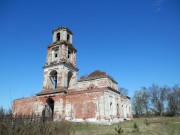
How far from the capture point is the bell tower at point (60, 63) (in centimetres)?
2527

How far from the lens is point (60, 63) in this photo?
25.4 metres

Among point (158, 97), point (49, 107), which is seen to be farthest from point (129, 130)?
point (158, 97)

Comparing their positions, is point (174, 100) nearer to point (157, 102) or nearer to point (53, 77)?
point (157, 102)

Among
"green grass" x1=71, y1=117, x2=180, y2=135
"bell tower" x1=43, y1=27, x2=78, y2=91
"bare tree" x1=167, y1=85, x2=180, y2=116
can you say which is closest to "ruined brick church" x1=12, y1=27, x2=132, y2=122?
"bell tower" x1=43, y1=27, x2=78, y2=91

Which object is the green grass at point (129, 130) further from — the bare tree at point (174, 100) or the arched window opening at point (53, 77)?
the bare tree at point (174, 100)

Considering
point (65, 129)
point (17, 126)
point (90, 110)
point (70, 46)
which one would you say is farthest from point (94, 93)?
point (17, 126)

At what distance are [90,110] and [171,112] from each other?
134 ft

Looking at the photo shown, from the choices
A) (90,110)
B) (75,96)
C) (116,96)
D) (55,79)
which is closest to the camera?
(90,110)

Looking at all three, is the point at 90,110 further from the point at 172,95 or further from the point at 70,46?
the point at 172,95

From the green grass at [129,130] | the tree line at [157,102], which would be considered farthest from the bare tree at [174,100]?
the green grass at [129,130]

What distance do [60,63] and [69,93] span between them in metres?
5.09

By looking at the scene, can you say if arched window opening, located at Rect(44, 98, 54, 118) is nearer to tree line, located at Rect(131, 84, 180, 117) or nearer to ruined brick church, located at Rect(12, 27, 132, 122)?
ruined brick church, located at Rect(12, 27, 132, 122)

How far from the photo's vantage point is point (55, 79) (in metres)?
27.4

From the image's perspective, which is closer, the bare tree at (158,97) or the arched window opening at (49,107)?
the arched window opening at (49,107)
